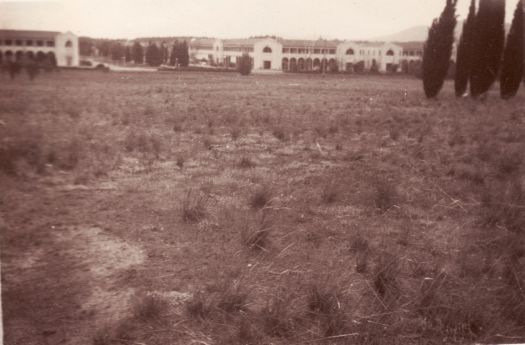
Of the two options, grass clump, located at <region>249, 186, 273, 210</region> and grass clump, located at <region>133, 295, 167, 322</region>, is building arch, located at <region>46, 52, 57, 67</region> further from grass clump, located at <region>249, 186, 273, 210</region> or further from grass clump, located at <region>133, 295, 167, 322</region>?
grass clump, located at <region>249, 186, 273, 210</region>

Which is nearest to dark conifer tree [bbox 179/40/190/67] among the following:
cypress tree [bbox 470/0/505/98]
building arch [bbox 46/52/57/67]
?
building arch [bbox 46/52/57/67]

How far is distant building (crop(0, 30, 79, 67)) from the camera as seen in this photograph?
3051mm

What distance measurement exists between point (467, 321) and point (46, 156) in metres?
4.30

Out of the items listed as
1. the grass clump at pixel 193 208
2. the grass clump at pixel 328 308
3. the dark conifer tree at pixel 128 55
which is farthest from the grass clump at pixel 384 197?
the dark conifer tree at pixel 128 55

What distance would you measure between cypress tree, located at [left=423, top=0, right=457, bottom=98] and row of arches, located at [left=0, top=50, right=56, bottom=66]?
1206cm

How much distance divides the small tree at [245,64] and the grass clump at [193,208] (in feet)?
7.80

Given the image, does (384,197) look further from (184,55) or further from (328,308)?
(184,55)

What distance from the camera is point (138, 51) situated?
4.12 metres

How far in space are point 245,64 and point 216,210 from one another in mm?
2921

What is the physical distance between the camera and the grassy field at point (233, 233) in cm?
296

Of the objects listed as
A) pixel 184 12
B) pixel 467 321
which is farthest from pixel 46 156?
pixel 467 321

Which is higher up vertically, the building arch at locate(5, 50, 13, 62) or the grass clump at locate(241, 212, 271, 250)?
the building arch at locate(5, 50, 13, 62)

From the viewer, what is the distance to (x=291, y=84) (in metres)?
16.6

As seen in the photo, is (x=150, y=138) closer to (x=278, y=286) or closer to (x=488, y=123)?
(x=278, y=286)
